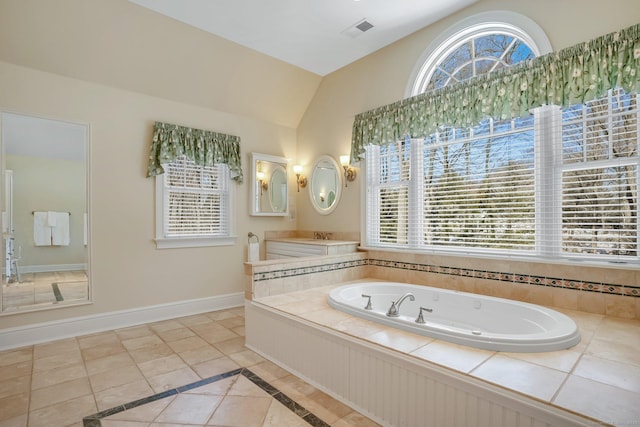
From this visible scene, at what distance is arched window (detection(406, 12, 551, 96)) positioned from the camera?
283 cm

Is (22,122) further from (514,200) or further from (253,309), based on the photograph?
(514,200)

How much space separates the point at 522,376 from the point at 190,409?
1.89m

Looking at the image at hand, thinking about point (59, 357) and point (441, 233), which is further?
point (441, 233)

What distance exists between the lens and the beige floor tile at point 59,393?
2.17m

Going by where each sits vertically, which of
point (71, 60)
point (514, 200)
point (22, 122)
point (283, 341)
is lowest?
point (283, 341)

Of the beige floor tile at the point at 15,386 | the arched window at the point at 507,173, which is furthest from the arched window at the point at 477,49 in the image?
the beige floor tile at the point at 15,386

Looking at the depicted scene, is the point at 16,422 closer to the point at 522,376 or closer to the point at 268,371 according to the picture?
the point at 268,371

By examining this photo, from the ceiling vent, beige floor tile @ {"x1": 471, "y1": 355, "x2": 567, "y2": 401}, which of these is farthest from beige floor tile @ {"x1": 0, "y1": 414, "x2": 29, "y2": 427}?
the ceiling vent

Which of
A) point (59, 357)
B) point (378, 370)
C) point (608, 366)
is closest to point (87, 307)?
point (59, 357)

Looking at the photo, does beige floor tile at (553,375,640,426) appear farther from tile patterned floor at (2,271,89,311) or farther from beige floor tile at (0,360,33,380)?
tile patterned floor at (2,271,89,311)

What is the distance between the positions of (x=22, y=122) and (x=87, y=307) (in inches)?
74.8

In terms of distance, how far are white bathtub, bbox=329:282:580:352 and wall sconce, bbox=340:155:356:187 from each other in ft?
4.94

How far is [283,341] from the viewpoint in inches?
104

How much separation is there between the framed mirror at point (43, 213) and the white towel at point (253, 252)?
71.5 inches
